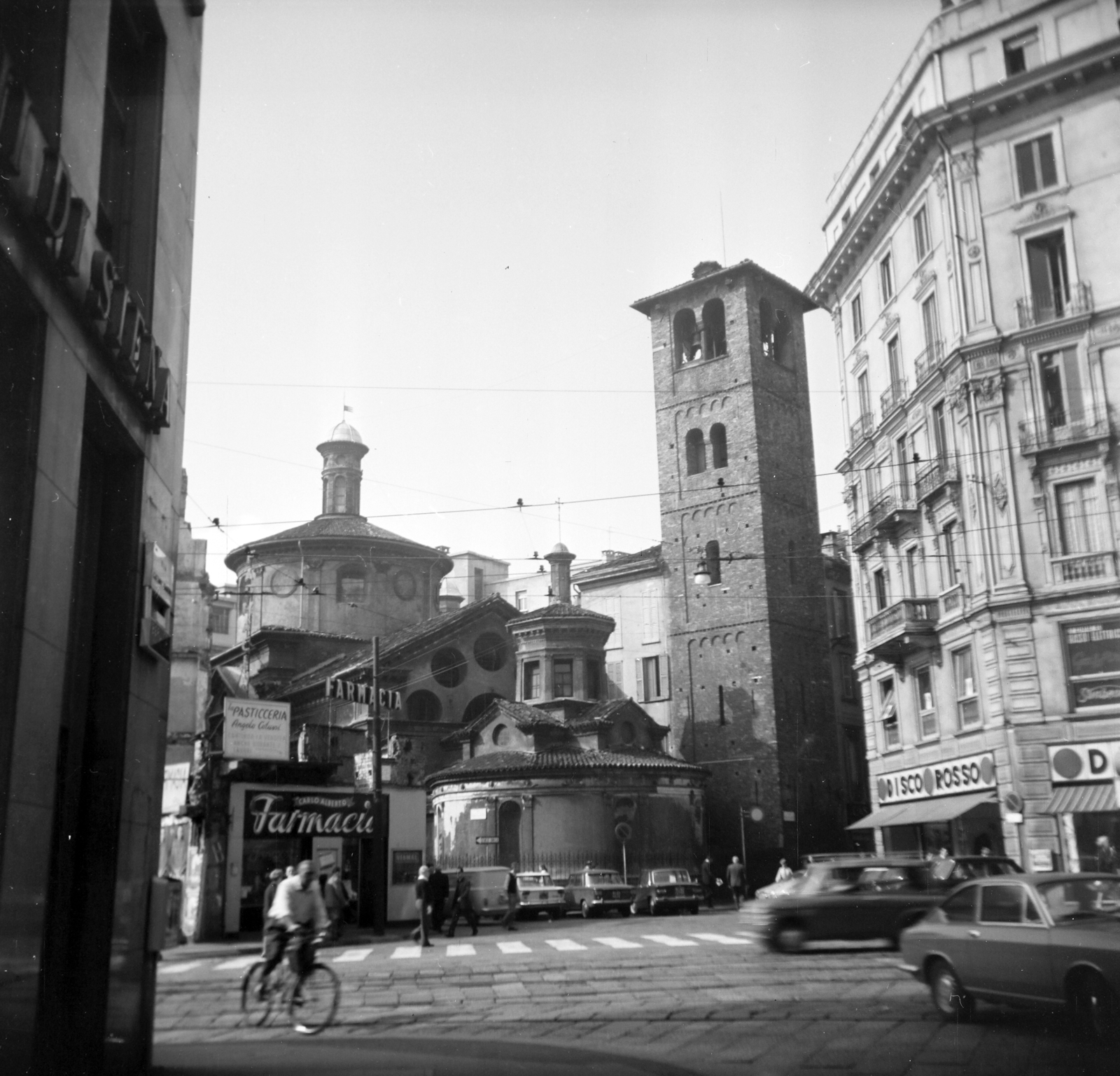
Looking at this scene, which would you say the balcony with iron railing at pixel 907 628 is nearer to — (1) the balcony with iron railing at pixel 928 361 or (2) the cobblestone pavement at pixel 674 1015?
(1) the balcony with iron railing at pixel 928 361

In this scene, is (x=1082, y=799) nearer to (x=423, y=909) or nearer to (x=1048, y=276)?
(x=1048, y=276)

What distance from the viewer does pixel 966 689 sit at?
25.9 metres

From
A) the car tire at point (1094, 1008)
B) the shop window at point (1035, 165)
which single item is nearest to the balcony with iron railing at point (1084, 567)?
the shop window at point (1035, 165)

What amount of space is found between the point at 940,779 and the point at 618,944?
10018 mm

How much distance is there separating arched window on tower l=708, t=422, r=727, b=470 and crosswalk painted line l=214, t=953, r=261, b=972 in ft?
102

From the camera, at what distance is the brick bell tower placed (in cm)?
4328

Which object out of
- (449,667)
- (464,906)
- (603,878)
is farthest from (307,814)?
(449,667)

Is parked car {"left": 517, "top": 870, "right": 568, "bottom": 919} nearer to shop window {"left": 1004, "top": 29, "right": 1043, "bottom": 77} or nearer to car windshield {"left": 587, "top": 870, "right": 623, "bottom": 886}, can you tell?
car windshield {"left": 587, "top": 870, "right": 623, "bottom": 886}

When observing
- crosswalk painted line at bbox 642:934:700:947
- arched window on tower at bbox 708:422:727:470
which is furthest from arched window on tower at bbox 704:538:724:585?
crosswalk painted line at bbox 642:934:700:947

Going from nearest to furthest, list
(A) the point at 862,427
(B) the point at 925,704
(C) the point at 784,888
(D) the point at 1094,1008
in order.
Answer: (D) the point at 1094,1008, (C) the point at 784,888, (B) the point at 925,704, (A) the point at 862,427

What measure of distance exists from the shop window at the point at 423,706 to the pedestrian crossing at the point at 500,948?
2304cm

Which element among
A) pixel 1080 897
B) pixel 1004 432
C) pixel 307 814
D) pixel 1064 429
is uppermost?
pixel 1004 432

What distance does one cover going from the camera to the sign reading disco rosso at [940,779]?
24531mm

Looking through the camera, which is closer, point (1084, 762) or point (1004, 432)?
point (1084, 762)
